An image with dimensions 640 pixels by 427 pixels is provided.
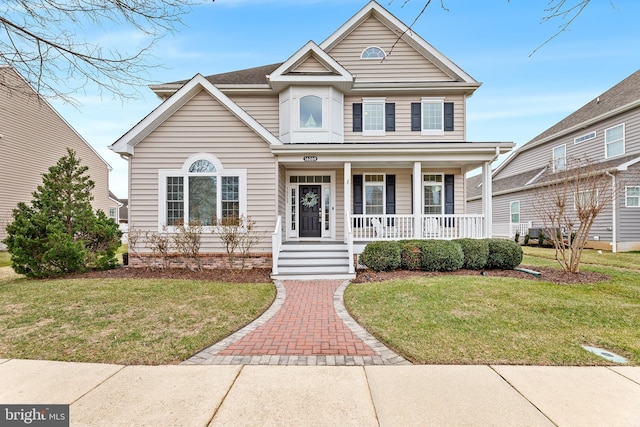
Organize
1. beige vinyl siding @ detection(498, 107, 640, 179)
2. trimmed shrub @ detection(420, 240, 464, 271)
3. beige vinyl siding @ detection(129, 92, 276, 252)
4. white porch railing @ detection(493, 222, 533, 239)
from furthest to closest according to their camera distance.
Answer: white porch railing @ detection(493, 222, 533, 239)
beige vinyl siding @ detection(498, 107, 640, 179)
beige vinyl siding @ detection(129, 92, 276, 252)
trimmed shrub @ detection(420, 240, 464, 271)

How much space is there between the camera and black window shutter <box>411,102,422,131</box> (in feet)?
43.1

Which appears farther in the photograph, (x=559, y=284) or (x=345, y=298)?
(x=559, y=284)

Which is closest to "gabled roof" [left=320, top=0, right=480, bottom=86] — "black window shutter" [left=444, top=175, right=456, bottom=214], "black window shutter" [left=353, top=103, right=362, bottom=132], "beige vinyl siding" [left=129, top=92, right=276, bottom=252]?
"black window shutter" [left=353, top=103, right=362, bottom=132]

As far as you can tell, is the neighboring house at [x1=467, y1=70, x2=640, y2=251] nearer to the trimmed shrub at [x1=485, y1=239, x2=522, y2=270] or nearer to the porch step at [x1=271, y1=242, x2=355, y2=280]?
the trimmed shrub at [x1=485, y1=239, x2=522, y2=270]

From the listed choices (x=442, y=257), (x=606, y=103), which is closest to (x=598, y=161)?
(x=606, y=103)

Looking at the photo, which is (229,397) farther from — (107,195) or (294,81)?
(107,195)

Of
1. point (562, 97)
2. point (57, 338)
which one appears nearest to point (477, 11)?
point (57, 338)

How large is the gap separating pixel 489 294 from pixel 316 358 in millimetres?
4302

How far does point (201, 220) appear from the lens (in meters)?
10.4

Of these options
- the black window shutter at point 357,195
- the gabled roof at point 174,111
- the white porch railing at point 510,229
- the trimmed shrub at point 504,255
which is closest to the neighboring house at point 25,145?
the gabled roof at point 174,111

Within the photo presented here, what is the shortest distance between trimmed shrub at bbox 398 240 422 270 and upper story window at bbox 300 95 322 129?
5.64 metres

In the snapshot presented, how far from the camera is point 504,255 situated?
382 inches

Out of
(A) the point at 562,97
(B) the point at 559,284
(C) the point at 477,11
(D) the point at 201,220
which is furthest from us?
(A) the point at 562,97

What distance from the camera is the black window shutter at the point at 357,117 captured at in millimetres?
13094
